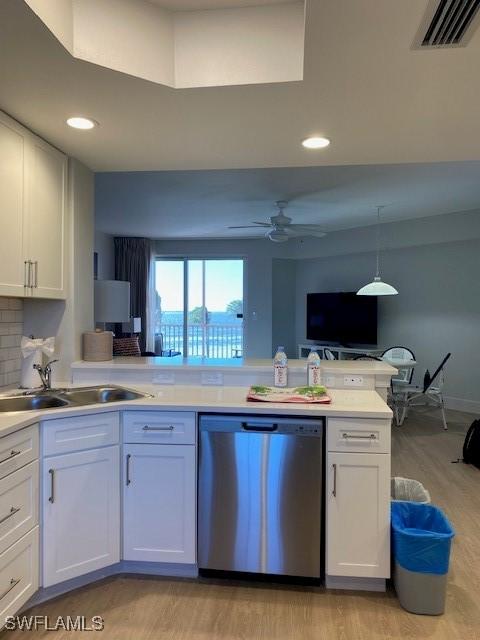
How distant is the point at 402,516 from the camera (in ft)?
7.47

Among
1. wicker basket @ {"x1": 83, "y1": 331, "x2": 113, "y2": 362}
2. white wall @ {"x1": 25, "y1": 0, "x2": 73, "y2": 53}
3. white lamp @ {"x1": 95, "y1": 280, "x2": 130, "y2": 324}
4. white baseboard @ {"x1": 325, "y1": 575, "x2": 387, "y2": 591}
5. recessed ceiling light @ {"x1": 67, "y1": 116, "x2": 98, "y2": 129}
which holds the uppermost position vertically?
white wall @ {"x1": 25, "y1": 0, "x2": 73, "y2": 53}

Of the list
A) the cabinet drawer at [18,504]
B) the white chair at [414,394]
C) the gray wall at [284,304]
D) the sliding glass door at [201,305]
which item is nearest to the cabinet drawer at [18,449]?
the cabinet drawer at [18,504]

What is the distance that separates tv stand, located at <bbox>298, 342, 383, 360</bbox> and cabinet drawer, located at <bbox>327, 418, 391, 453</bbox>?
420 centimetres

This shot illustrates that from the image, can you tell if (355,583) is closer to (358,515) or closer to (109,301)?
(358,515)

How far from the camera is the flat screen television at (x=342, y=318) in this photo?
6.75 metres

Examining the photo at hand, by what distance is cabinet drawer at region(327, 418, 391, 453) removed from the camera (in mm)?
2080

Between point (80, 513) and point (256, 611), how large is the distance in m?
0.94

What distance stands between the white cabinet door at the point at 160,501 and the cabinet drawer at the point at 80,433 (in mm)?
131

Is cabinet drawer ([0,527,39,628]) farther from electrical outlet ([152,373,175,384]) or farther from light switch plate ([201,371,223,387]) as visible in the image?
light switch plate ([201,371,223,387])

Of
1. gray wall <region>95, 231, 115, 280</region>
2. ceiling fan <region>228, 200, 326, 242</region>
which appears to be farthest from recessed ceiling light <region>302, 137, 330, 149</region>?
gray wall <region>95, 231, 115, 280</region>

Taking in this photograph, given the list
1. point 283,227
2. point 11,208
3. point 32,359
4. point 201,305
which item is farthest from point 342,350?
point 11,208

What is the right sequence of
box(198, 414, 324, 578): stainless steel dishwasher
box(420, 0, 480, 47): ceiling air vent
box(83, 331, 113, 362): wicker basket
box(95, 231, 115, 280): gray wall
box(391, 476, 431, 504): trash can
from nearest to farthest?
box(420, 0, 480, 47): ceiling air vent
box(198, 414, 324, 578): stainless steel dishwasher
box(391, 476, 431, 504): trash can
box(83, 331, 113, 362): wicker basket
box(95, 231, 115, 280): gray wall

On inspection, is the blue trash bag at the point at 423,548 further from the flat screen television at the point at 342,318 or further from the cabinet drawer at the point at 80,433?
the flat screen television at the point at 342,318

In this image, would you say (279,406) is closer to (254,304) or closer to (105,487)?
(105,487)
